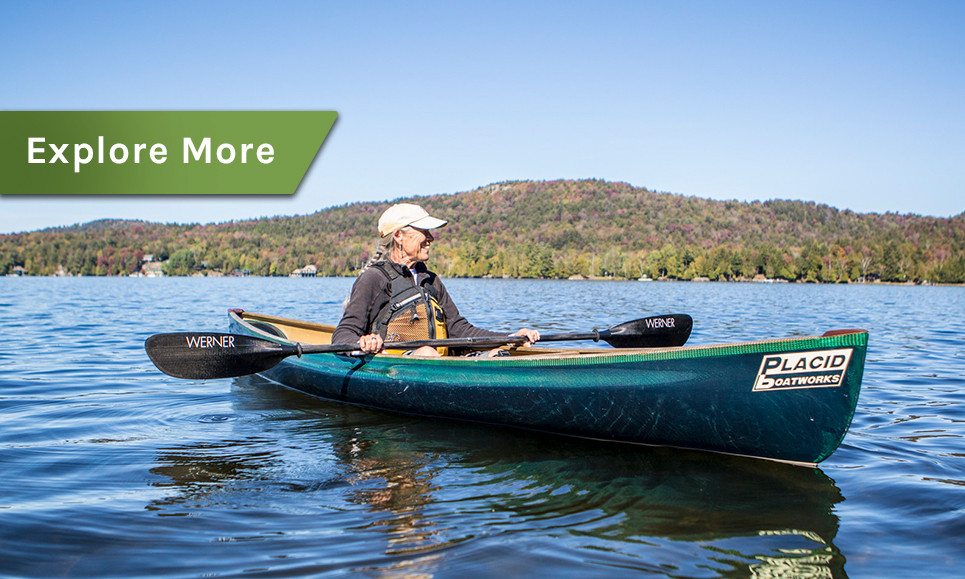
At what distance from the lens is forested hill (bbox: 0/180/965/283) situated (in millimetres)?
104875

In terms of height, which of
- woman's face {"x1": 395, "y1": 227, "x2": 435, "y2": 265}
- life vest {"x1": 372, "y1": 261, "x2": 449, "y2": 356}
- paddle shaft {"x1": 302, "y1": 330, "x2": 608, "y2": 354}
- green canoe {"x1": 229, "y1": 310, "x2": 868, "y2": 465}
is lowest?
green canoe {"x1": 229, "y1": 310, "x2": 868, "y2": 465}

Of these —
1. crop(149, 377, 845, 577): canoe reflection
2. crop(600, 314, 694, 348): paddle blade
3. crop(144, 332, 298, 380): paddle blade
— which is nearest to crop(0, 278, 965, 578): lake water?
crop(149, 377, 845, 577): canoe reflection

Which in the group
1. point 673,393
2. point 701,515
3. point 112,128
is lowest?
point 701,515

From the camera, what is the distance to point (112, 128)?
1064cm

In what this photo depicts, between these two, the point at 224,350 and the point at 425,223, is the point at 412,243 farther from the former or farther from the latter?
the point at 224,350

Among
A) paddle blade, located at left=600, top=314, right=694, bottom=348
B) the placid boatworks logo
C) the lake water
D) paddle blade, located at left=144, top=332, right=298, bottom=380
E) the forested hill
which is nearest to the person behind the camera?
the lake water

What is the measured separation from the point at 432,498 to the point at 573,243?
15202 centimetres

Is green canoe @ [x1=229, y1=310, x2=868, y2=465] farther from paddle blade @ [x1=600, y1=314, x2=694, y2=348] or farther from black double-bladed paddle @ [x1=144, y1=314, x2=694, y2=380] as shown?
paddle blade @ [x1=600, y1=314, x2=694, y2=348]

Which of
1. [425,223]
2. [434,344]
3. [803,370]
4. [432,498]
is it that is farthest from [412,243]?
[803,370]

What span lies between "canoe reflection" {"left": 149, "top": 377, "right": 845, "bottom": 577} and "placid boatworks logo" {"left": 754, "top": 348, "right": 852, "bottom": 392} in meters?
0.69

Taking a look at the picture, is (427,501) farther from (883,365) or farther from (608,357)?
(883,365)

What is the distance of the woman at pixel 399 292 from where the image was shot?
19.6ft

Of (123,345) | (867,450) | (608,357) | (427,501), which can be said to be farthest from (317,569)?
(123,345)

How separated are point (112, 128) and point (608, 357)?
943 centimetres
